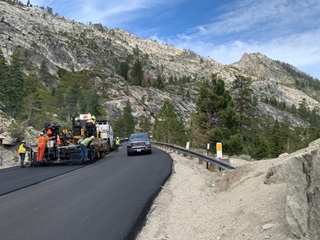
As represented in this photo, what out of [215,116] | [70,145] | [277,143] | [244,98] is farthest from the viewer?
[277,143]

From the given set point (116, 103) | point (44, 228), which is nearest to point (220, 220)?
point (44, 228)

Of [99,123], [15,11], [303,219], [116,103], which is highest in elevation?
[15,11]

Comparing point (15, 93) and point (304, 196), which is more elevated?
point (15, 93)

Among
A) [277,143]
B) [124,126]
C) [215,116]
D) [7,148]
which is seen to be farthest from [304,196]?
[124,126]

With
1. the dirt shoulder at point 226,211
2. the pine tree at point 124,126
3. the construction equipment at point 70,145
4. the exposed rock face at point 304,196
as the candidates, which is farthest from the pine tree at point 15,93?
the exposed rock face at point 304,196

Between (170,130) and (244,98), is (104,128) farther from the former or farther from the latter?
(244,98)

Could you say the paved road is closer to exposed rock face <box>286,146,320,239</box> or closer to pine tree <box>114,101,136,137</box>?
exposed rock face <box>286,146,320,239</box>

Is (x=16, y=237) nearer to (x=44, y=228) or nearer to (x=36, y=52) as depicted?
(x=44, y=228)

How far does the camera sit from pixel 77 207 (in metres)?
8.00

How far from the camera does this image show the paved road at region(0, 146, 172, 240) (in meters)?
6.09

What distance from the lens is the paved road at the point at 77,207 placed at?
6.09m

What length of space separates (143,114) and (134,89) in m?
22.6

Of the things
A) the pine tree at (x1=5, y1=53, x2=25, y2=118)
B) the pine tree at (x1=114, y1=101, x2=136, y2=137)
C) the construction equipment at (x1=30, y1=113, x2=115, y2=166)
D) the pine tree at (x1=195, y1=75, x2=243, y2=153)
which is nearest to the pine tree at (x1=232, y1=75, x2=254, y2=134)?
the pine tree at (x1=195, y1=75, x2=243, y2=153)

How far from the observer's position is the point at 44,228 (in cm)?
633
